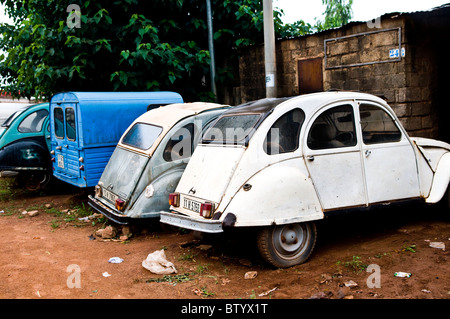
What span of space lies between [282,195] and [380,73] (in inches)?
163

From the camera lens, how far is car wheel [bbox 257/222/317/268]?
460 cm

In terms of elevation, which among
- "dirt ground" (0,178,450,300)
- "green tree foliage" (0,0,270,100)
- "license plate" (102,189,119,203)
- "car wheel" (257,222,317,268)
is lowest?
"dirt ground" (0,178,450,300)

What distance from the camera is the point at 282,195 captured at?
178 inches

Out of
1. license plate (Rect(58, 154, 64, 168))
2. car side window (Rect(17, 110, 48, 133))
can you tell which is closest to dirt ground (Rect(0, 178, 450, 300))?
license plate (Rect(58, 154, 64, 168))

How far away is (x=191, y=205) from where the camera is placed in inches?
194

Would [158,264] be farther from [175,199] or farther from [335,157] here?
[335,157]

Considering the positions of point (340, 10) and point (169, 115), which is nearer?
point (169, 115)

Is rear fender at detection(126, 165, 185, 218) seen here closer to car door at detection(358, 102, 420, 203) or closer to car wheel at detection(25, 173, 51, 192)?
car door at detection(358, 102, 420, 203)

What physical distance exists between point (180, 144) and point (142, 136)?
0.66m

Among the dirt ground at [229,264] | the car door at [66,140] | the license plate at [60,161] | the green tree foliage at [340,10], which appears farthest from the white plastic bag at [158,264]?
the green tree foliage at [340,10]

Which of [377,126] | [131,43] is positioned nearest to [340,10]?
[131,43]

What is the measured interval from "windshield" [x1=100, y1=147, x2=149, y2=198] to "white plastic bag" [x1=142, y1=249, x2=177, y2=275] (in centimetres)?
116

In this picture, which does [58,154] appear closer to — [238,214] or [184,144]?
[184,144]

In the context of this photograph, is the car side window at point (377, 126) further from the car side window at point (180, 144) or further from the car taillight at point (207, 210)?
the car side window at point (180, 144)
